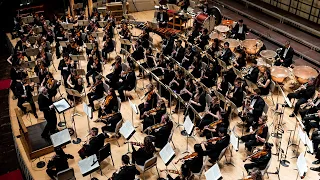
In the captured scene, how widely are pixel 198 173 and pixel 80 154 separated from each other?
124 inches

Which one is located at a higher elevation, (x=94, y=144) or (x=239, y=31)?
(x=239, y=31)

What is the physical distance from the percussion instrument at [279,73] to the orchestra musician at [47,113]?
290 inches

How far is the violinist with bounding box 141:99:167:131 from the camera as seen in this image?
35.2 ft

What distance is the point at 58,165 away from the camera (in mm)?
9188

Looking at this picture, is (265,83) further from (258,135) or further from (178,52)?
(178,52)

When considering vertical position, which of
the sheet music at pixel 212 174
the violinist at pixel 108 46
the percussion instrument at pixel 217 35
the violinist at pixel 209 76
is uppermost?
the percussion instrument at pixel 217 35

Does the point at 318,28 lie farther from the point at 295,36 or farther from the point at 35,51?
the point at 35,51

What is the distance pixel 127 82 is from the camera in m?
12.7

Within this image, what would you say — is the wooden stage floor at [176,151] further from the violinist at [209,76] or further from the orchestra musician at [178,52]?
the orchestra musician at [178,52]

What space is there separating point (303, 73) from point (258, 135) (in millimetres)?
4500

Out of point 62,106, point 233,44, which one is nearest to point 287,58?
point 233,44

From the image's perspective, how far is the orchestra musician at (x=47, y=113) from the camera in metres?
10.8

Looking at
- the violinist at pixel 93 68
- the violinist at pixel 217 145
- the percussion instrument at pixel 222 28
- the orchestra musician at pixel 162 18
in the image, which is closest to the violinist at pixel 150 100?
the violinist at pixel 217 145

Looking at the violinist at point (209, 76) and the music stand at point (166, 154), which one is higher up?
the violinist at point (209, 76)
